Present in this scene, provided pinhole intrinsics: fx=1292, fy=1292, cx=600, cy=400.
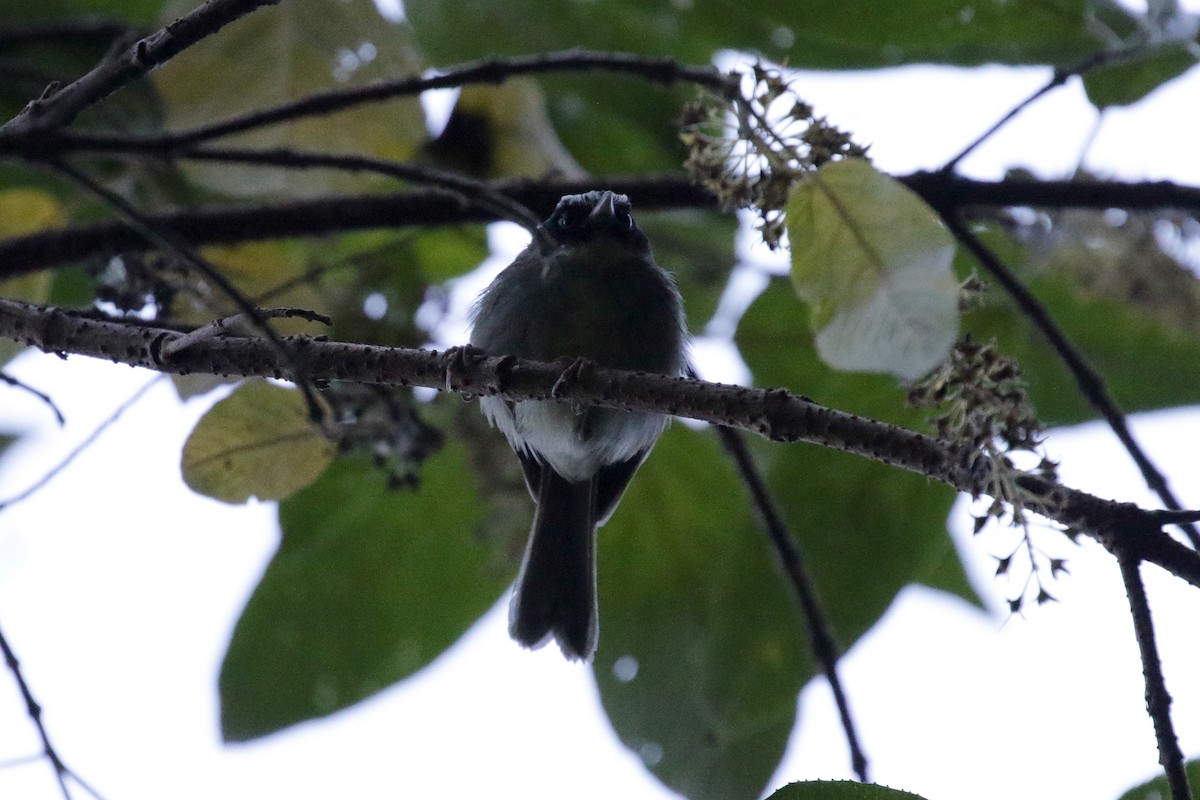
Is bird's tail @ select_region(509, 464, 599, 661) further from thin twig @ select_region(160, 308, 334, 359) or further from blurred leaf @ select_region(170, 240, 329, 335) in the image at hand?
thin twig @ select_region(160, 308, 334, 359)

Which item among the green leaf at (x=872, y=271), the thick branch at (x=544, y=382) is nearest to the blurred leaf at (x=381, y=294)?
the thick branch at (x=544, y=382)

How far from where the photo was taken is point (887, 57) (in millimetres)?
2811

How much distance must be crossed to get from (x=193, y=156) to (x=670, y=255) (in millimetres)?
2411

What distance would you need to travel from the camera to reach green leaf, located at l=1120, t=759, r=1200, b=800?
1.60 m

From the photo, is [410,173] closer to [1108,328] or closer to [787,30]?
[787,30]

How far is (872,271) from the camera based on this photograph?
1.34m

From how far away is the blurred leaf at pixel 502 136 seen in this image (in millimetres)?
3205

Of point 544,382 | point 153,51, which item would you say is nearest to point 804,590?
point 544,382

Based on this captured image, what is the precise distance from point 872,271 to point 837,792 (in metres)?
0.58

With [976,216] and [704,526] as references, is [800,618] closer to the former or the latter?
[704,526]

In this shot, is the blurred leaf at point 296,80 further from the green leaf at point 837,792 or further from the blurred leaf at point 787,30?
the green leaf at point 837,792

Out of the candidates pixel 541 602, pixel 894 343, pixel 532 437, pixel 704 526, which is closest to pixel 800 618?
pixel 704 526

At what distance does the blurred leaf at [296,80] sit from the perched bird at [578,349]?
0.46 metres

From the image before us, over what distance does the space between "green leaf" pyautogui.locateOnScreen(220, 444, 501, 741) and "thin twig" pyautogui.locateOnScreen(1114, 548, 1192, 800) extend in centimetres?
168
